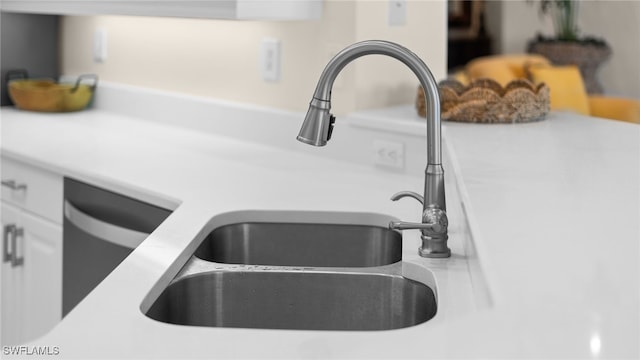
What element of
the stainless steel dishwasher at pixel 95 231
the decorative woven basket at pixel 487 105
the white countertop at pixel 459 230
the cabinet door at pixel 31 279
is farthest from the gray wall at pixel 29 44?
the decorative woven basket at pixel 487 105

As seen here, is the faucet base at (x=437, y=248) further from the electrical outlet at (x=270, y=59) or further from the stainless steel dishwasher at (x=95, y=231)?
the electrical outlet at (x=270, y=59)

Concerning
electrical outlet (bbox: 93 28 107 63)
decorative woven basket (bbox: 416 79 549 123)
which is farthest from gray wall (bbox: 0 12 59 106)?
decorative woven basket (bbox: 416 79 549 123)

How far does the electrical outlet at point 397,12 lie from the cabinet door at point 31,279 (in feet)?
3.38

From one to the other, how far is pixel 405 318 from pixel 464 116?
2.69ft

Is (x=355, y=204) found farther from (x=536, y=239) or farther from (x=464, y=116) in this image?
(x=536, y=239)

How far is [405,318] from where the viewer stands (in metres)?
1.35

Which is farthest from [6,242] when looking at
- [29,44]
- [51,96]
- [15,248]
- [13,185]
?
[29,44]

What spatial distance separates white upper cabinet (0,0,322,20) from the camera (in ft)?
6.81

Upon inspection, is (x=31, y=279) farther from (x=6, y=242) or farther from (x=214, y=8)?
(x=214, y=8)

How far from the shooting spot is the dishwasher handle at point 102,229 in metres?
1.93

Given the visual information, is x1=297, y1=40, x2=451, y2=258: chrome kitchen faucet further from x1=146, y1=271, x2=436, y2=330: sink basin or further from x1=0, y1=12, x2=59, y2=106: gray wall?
x1=0, y1=12, x2=59, y2=106: gray wall

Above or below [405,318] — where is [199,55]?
above

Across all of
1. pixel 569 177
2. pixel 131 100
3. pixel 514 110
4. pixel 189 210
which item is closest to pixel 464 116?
pixel 514 110

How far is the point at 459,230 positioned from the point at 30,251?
132cm
